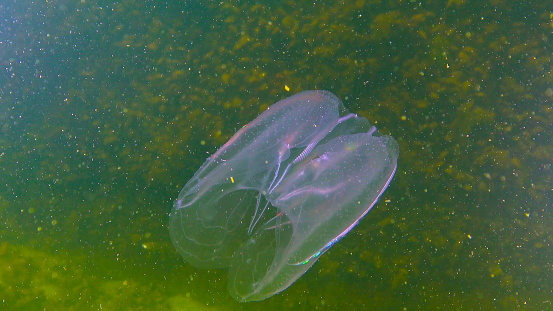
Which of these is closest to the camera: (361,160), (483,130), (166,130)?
(361,160)

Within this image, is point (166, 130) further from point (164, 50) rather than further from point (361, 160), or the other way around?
point (361, 160)

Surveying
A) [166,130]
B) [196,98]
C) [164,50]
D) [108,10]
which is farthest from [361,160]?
[108,10]

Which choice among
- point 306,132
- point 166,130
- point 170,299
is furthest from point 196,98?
point 170,299

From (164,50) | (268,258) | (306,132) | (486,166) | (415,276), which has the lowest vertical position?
(415,276)

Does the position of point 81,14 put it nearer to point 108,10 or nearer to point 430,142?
point 108,10

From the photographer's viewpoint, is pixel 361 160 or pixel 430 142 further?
pixel 430 142

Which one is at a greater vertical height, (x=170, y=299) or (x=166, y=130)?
(x=166, y=130)

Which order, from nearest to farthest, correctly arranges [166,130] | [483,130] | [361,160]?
1. [361,160]
2. [483,130]
3. [166,130]
